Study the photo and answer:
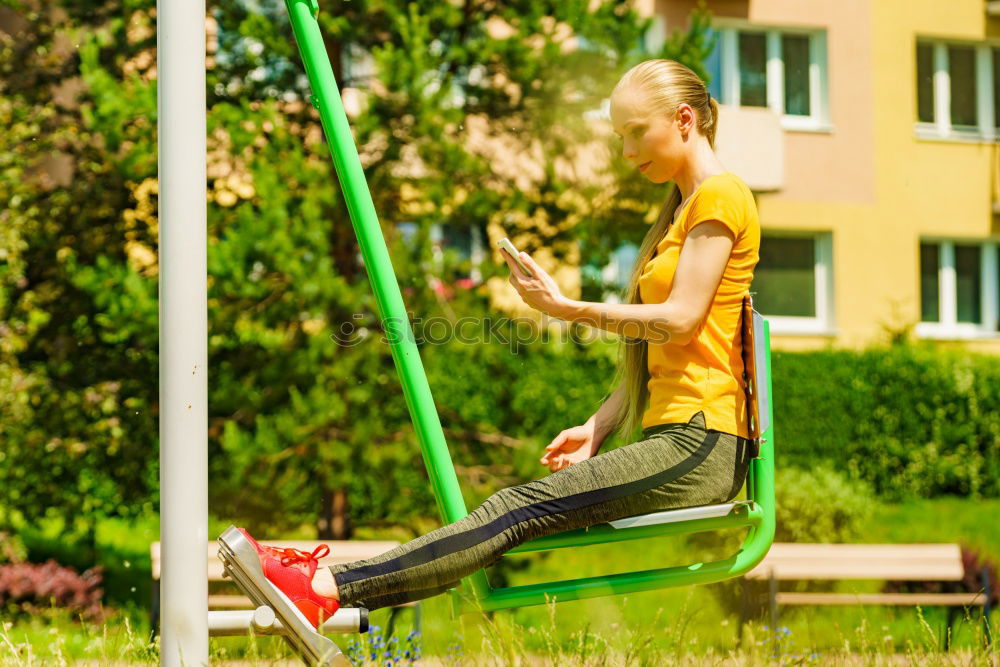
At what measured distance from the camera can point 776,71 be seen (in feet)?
37.1

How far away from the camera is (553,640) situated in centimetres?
265

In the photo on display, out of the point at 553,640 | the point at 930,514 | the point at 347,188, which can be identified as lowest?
the point at 930,514

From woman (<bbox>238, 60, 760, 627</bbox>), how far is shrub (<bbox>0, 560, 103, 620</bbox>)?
428cm

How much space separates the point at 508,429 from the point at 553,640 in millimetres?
3847

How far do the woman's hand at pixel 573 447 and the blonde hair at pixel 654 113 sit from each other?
6 cm

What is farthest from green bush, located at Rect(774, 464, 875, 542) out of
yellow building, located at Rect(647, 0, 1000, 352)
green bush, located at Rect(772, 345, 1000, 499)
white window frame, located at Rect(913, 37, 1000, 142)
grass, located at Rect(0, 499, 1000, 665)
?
white window frame, located at Rect(913, 37, 1000, 142)

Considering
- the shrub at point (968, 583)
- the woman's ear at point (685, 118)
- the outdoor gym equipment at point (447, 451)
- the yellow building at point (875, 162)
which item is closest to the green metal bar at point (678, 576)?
the outdoor gym equipment at point (447, 451)

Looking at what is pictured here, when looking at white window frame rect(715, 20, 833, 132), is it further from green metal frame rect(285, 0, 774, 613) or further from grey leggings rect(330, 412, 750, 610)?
grey leggings rect(330, 412, 750, 610)

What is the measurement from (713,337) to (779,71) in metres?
9.70

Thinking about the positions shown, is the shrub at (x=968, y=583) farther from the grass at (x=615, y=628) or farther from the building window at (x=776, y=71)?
the building window at (x=776, y=71)

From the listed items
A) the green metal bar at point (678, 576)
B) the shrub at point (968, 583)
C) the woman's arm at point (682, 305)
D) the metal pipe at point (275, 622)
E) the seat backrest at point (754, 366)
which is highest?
the woman's arm at point (682, 305)

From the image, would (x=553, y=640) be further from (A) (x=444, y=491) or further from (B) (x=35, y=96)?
(B) (x=35, y=96)

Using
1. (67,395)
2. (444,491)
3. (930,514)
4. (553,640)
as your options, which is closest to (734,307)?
(444,491)

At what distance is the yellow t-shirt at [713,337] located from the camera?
2.32 meters
